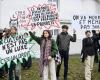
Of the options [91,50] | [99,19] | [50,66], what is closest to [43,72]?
[50,66]

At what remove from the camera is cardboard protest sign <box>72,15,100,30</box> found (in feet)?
51.8

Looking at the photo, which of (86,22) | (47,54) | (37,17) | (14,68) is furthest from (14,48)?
(86,22)

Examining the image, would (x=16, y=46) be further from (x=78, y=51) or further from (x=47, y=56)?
(x=78, y=51)

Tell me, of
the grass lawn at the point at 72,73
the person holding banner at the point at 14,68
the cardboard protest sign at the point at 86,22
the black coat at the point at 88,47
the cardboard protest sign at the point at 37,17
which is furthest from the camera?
the grass lawn at the point at 72,73

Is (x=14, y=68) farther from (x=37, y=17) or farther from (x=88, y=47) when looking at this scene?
(x=88, y=47)

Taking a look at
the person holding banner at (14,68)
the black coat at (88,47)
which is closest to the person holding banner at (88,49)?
the black coat at (88,47)

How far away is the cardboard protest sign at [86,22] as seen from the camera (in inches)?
621

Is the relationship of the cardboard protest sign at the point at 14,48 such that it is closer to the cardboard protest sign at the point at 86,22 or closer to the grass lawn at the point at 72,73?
the cardboard protest sign at the point at 86,22

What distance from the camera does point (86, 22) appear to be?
1585cm

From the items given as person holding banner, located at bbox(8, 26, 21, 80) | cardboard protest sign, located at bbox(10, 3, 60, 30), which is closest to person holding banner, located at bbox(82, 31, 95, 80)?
cardboard protest sign, located at bbox(10, 3, 60, 30)

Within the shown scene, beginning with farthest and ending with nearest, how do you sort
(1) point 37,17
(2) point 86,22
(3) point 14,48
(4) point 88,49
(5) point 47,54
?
(2) point 86,22 < (4) point 88,49 < (1) point 37,17 < (3) point 14,48 < (5) point 47,54

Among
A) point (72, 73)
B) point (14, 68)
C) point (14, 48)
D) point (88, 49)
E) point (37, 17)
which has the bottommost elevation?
point (72, 73)

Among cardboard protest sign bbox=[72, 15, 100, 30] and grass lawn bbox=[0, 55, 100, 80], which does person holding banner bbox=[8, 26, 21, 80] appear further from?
cardboard protest sign bbox=[72, 15, 100, 30]

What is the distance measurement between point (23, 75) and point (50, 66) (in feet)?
10.6
